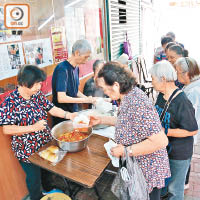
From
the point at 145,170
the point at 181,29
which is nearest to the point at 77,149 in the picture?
the point at 145,170

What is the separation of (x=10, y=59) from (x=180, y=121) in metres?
2.06

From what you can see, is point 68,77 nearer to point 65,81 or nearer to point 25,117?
point 65,81

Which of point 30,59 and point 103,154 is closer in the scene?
point 103,154

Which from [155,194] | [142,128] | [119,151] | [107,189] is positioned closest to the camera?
[142,128]

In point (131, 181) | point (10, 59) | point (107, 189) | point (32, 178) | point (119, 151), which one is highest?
point (10, 59)

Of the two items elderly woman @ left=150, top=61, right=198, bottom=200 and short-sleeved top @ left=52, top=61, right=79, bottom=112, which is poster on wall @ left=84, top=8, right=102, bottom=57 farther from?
elderly woman @ left=150, top=61, right=198, bottom=200

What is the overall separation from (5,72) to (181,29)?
47.9ft

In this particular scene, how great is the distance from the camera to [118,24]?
532cm

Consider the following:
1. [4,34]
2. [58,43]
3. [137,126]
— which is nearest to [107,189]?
[137,126]

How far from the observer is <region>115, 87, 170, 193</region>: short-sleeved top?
4.84 feet

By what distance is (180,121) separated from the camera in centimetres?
192

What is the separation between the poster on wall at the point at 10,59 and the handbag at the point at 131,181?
5.47 feet

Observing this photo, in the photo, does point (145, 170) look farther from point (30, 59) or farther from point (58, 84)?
point (30, 59)

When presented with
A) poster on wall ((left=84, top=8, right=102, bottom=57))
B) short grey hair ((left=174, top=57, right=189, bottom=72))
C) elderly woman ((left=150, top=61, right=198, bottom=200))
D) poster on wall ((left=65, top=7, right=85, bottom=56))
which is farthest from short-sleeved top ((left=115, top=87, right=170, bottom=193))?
poster on wall ((left=84, top=8, right=102, bottom=57))
